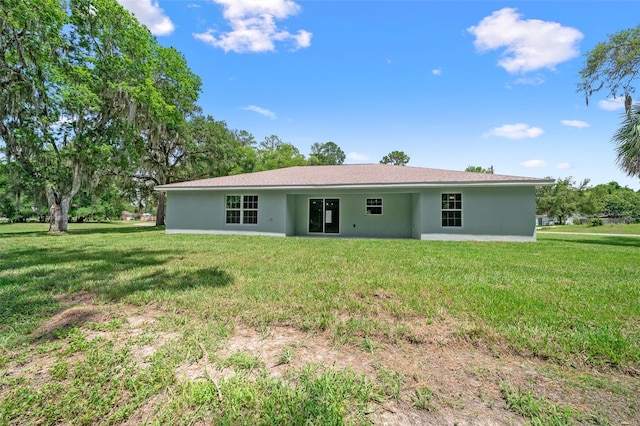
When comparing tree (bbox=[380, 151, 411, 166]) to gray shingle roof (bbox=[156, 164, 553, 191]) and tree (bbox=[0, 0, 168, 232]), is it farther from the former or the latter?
tree (bbox=[0, 0, 168, 232])

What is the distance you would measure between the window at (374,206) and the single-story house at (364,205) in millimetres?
41

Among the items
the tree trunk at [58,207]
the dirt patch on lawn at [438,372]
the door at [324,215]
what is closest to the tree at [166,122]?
the tree trunk at [58,207]

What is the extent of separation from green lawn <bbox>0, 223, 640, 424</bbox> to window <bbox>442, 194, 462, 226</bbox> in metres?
5.08

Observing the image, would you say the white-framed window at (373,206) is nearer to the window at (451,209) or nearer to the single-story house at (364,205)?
the single-story house at (364,205)

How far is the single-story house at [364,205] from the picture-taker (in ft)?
36.3

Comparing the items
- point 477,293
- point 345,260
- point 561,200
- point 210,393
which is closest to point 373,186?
point 345,260

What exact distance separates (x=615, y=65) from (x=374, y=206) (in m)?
12.2

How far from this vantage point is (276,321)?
3.19 meters

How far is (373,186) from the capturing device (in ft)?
38.5

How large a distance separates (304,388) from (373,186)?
1023 cm

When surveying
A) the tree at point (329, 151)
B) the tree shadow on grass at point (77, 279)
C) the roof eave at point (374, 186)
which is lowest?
the tree shadow on grass at point (77, 279)

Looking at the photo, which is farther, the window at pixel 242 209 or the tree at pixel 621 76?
the window at pixel 242 209

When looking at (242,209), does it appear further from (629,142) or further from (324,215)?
(629,142)

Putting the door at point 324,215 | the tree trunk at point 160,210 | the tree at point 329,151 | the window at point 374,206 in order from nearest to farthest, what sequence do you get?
1. the window at point 374,206
2. the door at point 324,215
3. the tree trunk at point 160,210
4. the tree at point 329,151
